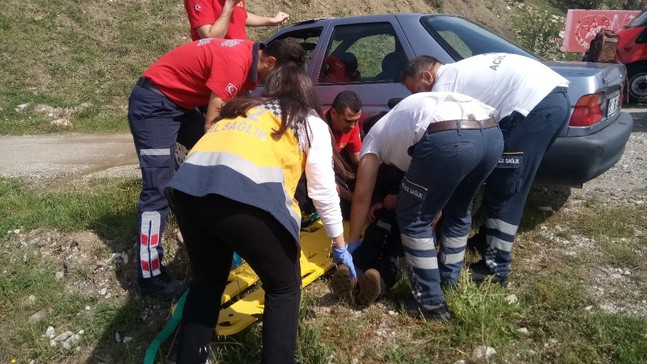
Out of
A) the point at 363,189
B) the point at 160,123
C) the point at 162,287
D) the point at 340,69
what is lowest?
the point at 162,287

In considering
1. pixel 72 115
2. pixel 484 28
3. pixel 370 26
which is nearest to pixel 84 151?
pixel 72 115

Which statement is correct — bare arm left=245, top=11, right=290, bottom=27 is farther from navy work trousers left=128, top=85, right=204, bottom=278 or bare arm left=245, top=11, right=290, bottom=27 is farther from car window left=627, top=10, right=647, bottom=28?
car window left=627, top=10, right=647, bottom=28

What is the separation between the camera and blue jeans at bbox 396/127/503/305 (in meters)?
2.56

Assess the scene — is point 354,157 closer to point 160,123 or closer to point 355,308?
point 355,308

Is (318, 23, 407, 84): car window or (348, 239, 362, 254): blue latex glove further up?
(318, 23, 407, 84): car window

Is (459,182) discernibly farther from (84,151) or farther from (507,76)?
(84,151)

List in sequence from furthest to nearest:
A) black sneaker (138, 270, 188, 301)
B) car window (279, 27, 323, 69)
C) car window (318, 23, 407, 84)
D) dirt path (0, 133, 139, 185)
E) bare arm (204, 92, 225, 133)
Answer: dirt path (0, 133, 139, 185)
car window (279, 27, 323, 69)
car window (318, 23, 407, 84)
black sneaker (138, 270, 188, 301)
bare arm (204, 92, 225, 133)

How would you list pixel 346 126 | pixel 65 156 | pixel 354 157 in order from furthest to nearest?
pixel 65 156 → pixel 354 157 → pixel 346 126

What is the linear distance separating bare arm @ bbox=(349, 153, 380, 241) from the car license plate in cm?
193

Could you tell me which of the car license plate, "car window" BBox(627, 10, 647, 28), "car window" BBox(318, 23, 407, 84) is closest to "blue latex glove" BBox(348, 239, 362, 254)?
"car window" BBox(318, 23, 407, 84)

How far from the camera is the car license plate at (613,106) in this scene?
3743 millimetres

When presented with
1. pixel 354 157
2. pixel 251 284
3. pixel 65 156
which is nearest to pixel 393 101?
pixel 354 157

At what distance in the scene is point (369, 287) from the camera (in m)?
2.84

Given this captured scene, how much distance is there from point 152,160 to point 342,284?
1.37 m
